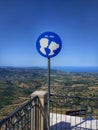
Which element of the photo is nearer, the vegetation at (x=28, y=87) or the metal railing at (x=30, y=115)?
the metal railing at (x=30, y=115)

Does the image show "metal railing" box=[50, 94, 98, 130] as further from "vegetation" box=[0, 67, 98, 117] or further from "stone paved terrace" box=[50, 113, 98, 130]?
"vegetation" box=[0, 67, 98, 117]

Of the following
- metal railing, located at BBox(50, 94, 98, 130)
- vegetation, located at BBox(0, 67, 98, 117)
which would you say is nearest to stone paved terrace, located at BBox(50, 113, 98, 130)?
metal railing, located at BBox(50, 94, 98, 130)

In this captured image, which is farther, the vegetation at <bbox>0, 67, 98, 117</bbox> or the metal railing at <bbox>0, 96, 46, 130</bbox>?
the vegetation at <bbox>0, 67, 98, 117</bbox>

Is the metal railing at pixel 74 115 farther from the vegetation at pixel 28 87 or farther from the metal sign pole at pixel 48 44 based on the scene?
the vegetation at pixel 28 87

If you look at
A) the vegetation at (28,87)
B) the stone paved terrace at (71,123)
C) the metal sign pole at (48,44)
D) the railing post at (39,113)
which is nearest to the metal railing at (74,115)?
the stone paved terrace at (71,123)

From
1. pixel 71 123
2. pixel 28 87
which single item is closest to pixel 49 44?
pixel 71 123

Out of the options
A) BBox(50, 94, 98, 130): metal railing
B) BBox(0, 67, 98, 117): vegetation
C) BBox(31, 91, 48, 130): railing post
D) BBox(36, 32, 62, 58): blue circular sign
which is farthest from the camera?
BBox(0, 67, 98, 117): vegetation
